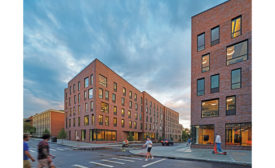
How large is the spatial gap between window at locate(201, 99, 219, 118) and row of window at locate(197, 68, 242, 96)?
1338 mm

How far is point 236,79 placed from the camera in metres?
19.1

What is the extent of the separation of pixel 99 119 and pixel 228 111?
2481 centimetres

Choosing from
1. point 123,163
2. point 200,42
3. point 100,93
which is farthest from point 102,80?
point 123,163

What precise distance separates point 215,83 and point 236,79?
2474 mm

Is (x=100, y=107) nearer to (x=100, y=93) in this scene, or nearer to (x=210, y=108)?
(x=100, y=93)

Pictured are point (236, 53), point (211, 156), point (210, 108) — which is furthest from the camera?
point (210, 108)

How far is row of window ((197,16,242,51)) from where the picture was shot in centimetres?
1967

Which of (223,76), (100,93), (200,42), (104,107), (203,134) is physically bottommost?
(203,134)

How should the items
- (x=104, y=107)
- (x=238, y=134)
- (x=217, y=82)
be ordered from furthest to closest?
(x=104, y=107), (x=217, y=82), (x=238, y=134)

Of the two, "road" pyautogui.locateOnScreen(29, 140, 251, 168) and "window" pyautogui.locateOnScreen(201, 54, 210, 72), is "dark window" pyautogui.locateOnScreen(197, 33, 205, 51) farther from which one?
"road" pyautogui.locateOnScreen(29, 140, 251, 168)
